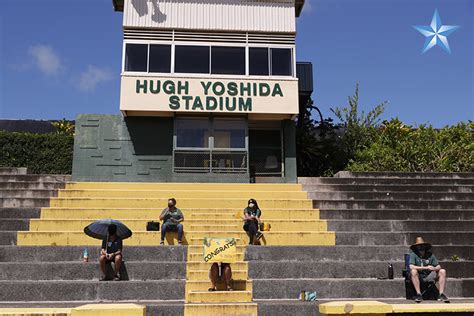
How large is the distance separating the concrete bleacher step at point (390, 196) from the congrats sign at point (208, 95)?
374 centimetres

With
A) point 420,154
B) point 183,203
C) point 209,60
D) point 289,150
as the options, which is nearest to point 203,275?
point 183,203

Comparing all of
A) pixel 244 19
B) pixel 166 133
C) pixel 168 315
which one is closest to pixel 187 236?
pixel 168 315

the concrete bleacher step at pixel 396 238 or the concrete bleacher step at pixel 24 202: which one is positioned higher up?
the concrete bleacher step at pixel 24 202

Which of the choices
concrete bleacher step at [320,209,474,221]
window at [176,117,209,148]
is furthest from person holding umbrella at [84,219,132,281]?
window at [176,117,209,148]

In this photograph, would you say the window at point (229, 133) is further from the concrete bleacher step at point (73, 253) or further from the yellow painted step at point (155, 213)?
the concrete bleacher step at point (73, 253)

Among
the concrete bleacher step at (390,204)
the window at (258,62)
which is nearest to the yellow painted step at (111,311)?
the concrete bleacher step at (390,204)

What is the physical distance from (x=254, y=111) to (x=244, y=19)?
3.68 m

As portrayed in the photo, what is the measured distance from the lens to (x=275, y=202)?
14.0 metres

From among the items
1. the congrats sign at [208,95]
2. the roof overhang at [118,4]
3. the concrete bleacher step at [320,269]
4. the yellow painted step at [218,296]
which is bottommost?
the yellow painted step at [218,296]

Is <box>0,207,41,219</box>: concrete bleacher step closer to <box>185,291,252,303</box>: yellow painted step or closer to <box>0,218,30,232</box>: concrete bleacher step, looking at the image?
<box>0,218,30,232</box>: concrete bleacher step

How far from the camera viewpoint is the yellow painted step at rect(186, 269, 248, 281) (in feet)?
32.5

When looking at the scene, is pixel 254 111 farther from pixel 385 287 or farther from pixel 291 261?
pixel 385 287

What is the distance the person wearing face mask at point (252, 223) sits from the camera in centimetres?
1152

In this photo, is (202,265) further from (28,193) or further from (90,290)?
(28,193)
